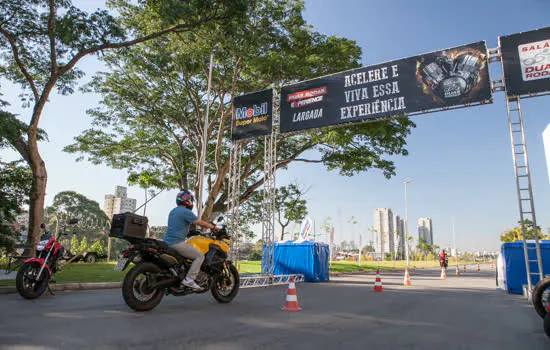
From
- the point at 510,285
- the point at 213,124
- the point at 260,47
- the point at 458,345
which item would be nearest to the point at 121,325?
the point at 458,345

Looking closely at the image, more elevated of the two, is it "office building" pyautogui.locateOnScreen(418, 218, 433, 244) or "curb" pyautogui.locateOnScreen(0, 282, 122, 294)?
"office building" pyautogui.locateOnScreen(418, 218, 433, 244)

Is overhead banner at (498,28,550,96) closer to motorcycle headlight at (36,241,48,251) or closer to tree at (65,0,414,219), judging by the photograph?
tree at (65,0,414,219)

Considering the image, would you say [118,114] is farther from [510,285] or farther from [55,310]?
[510,285]

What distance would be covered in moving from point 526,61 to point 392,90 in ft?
11.1

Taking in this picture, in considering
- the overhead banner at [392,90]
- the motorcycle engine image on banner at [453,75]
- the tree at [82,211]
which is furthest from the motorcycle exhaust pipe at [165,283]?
the tree at [82,211]

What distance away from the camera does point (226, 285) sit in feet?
23.8

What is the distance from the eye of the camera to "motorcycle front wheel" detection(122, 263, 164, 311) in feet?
18.3

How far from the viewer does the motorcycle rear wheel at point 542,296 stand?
5684mm

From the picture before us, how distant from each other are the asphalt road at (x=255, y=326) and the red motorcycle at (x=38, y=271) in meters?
0.24

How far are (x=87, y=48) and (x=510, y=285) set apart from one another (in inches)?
632

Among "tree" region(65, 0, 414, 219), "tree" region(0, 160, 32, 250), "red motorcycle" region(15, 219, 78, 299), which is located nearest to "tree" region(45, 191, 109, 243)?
"tree" region(65, 0, 414, 219)

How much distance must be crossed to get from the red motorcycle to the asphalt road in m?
0.24

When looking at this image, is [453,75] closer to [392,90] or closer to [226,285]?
[392,90]

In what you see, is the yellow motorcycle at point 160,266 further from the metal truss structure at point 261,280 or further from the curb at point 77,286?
the metal truss structure at point 261,280
